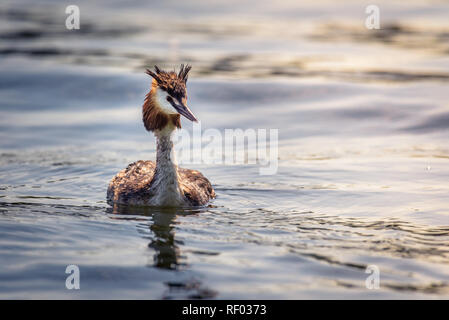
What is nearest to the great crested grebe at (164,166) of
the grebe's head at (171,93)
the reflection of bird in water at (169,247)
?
the grebe's head at (171,93)

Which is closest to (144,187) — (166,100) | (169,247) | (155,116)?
(155,116)

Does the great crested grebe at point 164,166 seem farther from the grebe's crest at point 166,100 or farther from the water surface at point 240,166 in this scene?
the water surface at point 240,166

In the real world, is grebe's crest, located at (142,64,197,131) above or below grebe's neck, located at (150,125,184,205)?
above

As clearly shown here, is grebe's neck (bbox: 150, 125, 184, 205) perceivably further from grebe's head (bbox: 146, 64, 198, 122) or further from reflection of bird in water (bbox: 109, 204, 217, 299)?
grebe's head (bbox: 146, 64, 198, 122)

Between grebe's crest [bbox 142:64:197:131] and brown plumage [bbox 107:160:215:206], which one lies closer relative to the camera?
grebe's crest [bbox 142:64:197:131]

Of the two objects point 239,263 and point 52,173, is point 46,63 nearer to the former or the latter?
point 52,173

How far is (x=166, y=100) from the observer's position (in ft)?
36.4

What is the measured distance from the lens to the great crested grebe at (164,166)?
11062 millimetres

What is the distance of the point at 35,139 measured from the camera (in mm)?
16078

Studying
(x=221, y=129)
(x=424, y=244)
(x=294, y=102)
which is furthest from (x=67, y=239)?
(x=294, y=102)

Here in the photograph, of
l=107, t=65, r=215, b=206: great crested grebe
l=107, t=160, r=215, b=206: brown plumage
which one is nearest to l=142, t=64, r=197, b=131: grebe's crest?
l=107, t=65, r=215, b=206: great crested grebe

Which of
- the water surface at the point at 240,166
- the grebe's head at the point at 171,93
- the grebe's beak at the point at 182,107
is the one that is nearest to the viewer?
the water surface at the point at 240,166

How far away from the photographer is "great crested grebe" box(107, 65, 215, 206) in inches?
436

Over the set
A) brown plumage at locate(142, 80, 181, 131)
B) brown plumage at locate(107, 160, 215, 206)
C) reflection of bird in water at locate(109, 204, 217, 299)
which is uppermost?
brown plumage at locate(142, 80, 181, 131)
